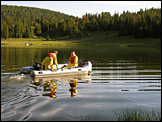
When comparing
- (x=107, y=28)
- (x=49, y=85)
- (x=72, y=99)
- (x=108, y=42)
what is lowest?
(x=72, y=99)

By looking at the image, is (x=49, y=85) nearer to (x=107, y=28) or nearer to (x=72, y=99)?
(x=72, y=99)

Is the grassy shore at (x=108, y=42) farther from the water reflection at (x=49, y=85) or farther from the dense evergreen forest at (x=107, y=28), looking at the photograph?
the water reflection at (x=49, y=85)

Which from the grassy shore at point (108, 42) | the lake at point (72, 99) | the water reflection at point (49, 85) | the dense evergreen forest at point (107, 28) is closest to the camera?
the lake at point (72, 99)

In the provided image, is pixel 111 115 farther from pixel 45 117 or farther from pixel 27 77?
pixel 27 77

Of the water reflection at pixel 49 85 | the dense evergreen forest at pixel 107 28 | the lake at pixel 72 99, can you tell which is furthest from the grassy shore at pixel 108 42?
the lake at pixel 72 99

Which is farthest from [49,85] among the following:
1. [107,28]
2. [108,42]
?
[107,28]

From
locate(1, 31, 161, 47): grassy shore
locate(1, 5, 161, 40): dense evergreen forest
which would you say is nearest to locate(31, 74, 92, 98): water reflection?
locate(1, 31, 161, 47): grassy shore

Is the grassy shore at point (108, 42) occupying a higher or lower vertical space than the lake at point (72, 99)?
higher

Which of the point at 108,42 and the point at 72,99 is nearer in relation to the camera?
the point at 72,99

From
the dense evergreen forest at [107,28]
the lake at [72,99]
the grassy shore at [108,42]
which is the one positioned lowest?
the lake at [72,99]

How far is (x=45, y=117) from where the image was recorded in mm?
8398

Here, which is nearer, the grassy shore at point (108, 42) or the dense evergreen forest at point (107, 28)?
the grassy shore at point (108, 42)

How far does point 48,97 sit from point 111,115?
395 cm

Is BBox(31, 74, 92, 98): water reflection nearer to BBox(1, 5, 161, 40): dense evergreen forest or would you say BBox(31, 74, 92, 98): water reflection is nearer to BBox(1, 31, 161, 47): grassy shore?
BBox(1, 31, 161, 47): grassy shore
